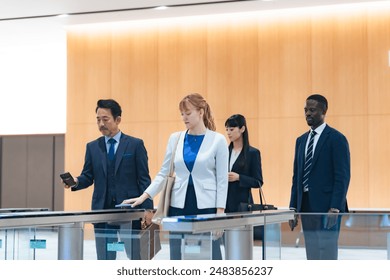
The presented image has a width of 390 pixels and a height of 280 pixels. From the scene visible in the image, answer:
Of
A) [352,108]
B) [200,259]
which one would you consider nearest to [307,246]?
[200,259]

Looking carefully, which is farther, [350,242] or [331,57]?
[331,57]

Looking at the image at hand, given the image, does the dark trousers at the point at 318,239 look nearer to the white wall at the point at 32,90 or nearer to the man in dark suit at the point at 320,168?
the man in dark suit at the point at 320,168

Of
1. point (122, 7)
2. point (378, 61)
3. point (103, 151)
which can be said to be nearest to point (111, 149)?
point (103, 151)

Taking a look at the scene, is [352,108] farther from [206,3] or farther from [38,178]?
[38,178]

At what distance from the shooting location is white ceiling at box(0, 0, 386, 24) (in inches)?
432

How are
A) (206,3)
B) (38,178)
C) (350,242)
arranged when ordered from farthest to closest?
(38,178), (206,3), (350,242)

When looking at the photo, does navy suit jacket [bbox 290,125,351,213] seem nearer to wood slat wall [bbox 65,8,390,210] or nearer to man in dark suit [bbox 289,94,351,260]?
man in dark suit [bbox 289,94,351,260]

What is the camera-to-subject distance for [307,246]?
499cm

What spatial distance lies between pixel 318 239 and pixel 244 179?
4.07ft

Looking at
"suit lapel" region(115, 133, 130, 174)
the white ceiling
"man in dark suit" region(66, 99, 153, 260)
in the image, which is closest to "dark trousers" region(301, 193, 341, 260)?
"man in dark suit" region(66, 99, 153, 260)

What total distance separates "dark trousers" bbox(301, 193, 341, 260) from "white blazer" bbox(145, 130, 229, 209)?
620mm

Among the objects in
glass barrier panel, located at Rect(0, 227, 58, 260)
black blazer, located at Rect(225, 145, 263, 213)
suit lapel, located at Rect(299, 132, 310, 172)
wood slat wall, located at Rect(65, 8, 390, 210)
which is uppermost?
wood slat wall, located at Rect(65, 8, 390, 210)

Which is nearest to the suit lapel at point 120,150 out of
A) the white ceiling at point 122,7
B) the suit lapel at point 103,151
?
the suit lapel at point 103,151

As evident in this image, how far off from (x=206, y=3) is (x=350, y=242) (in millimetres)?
6886
